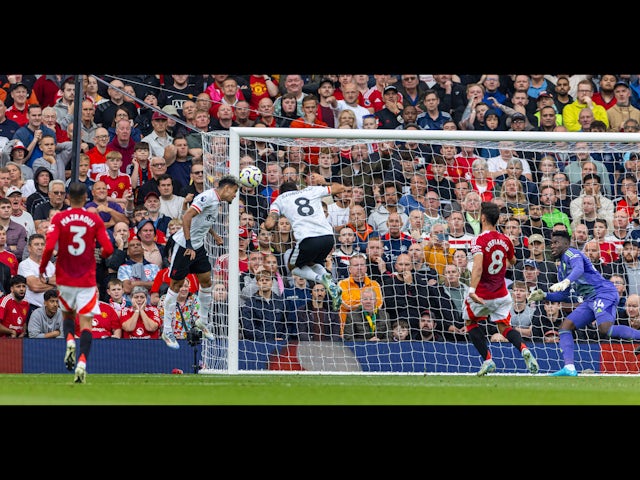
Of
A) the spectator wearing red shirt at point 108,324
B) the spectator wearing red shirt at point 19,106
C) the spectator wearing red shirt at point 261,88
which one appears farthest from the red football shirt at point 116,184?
the spectator wearing red shirt at point 261,88

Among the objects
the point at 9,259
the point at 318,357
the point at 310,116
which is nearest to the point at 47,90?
the point at 9,259

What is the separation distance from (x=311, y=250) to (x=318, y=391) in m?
4.32

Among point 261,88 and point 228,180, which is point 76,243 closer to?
point 228,180

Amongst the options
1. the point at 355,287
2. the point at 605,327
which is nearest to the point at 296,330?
the point at 355,287

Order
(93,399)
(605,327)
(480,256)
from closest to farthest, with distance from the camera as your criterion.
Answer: (93,399), (480,256), (605,327)

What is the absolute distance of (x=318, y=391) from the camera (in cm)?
1009

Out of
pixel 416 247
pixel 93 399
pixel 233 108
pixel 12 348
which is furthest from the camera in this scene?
pixel 233 108

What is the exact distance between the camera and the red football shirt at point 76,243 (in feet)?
37.0

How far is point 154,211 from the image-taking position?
16500mm

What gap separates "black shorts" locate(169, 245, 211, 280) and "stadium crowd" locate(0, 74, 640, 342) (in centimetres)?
95

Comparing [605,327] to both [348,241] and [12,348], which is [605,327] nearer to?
[348,241]

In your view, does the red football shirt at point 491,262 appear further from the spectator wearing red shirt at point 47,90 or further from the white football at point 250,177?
the spectator wearing red shirt at point 47,90

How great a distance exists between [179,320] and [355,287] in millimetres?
2597

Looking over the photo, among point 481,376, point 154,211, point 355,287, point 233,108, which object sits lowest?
point 481,376
